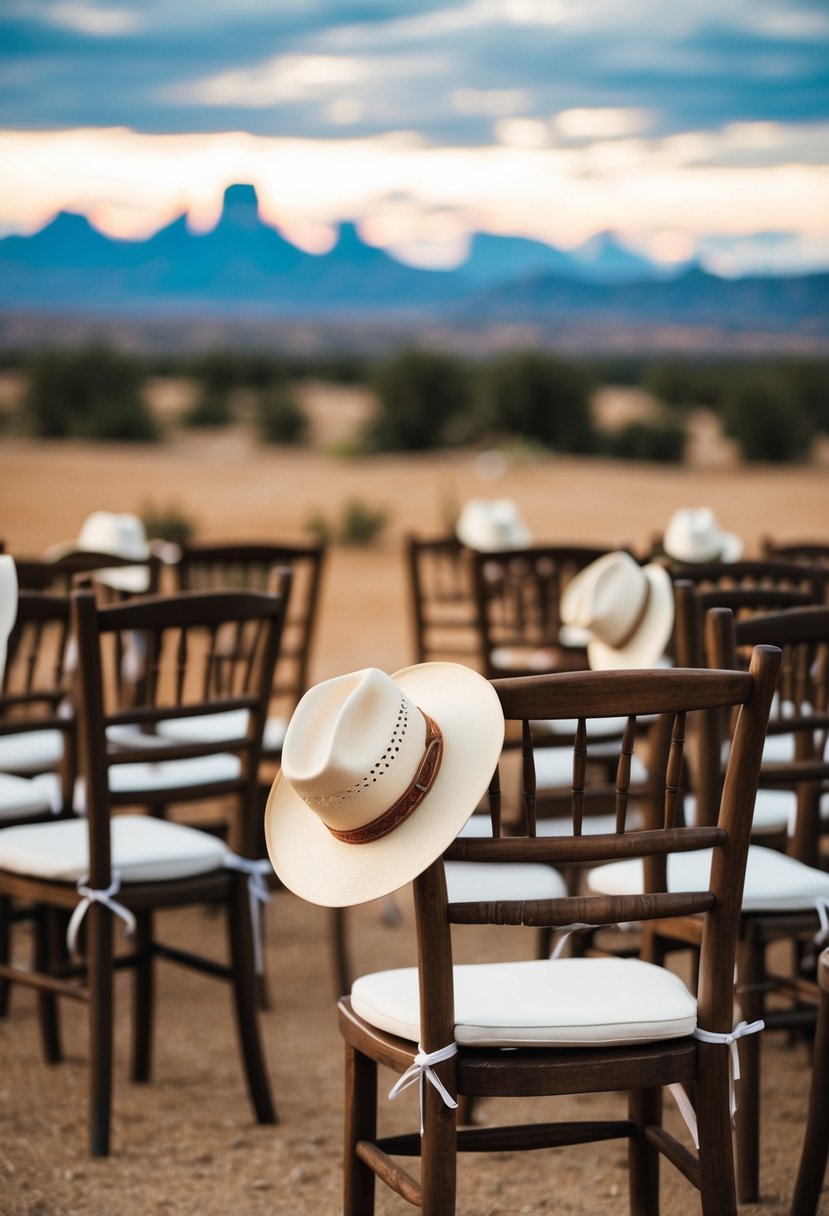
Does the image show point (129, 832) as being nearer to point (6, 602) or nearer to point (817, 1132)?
point (6, 602)

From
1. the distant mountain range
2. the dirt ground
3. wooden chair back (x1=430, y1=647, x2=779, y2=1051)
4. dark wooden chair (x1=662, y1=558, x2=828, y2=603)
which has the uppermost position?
the distant mountain range

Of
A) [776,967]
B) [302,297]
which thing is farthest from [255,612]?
[302,297]

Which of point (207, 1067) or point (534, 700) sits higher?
point (534, 700)

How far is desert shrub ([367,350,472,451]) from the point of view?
28.8m

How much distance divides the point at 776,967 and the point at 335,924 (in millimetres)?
1241

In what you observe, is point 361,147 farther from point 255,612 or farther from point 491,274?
point 255,612

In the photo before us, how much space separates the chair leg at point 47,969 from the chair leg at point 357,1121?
1445 millimetres

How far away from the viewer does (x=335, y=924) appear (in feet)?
12.8

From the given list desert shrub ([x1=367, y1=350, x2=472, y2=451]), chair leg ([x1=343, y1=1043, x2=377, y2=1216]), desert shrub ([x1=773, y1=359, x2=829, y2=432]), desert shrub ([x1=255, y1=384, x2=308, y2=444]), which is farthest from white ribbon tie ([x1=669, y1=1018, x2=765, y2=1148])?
desert shrub ([x1=773, y1=359, x2=829, y2=432])

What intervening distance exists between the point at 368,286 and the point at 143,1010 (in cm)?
9655

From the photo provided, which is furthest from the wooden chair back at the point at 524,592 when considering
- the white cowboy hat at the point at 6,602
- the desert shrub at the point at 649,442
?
the desert shrub at the point at 649,442

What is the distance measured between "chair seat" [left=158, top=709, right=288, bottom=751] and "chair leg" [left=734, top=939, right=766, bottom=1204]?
68.1 inches

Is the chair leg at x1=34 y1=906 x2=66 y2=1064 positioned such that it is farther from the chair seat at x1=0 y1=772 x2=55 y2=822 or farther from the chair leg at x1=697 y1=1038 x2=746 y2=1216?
the chair leg at x1=697 y1=1038 x2=746 y2=1216

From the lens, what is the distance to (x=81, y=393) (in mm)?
32094
